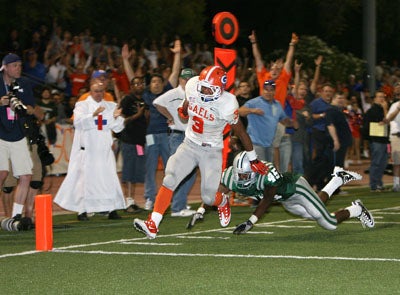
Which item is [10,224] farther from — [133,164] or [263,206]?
[133,164]

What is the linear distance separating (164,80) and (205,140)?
210 inches

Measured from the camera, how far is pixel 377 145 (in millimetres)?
20266

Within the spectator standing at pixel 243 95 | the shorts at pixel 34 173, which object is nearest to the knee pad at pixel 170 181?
the shorts at pixel 34 173

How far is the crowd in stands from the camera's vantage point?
19.2m

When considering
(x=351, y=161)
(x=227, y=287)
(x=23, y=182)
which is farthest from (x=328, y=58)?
(x=227, y=287)

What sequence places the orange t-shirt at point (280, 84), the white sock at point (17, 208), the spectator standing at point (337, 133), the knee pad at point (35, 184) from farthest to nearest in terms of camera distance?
the spectator standing at point (337, 133) < the orange t-shirt at point (280, 84) < the knee pad at point (35, 184) < the white sock at point (17, 208)

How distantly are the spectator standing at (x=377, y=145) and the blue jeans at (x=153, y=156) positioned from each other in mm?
4974

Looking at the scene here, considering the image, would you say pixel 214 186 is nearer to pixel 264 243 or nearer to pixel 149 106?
pixel 264 243

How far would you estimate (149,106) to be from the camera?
55.5ft

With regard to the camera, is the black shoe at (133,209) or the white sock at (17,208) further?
the black shoe at (133,209)

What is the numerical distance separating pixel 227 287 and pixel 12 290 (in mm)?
1808

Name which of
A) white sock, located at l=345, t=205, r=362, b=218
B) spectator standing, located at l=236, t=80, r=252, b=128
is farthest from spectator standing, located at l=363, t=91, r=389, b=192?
white sock, located at l=345, t=205, r=362, b=218

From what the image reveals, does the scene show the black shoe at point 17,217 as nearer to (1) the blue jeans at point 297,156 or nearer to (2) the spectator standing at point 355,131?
(1) the blue jeans at point 297,156

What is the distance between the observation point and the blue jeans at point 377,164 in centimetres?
2006
